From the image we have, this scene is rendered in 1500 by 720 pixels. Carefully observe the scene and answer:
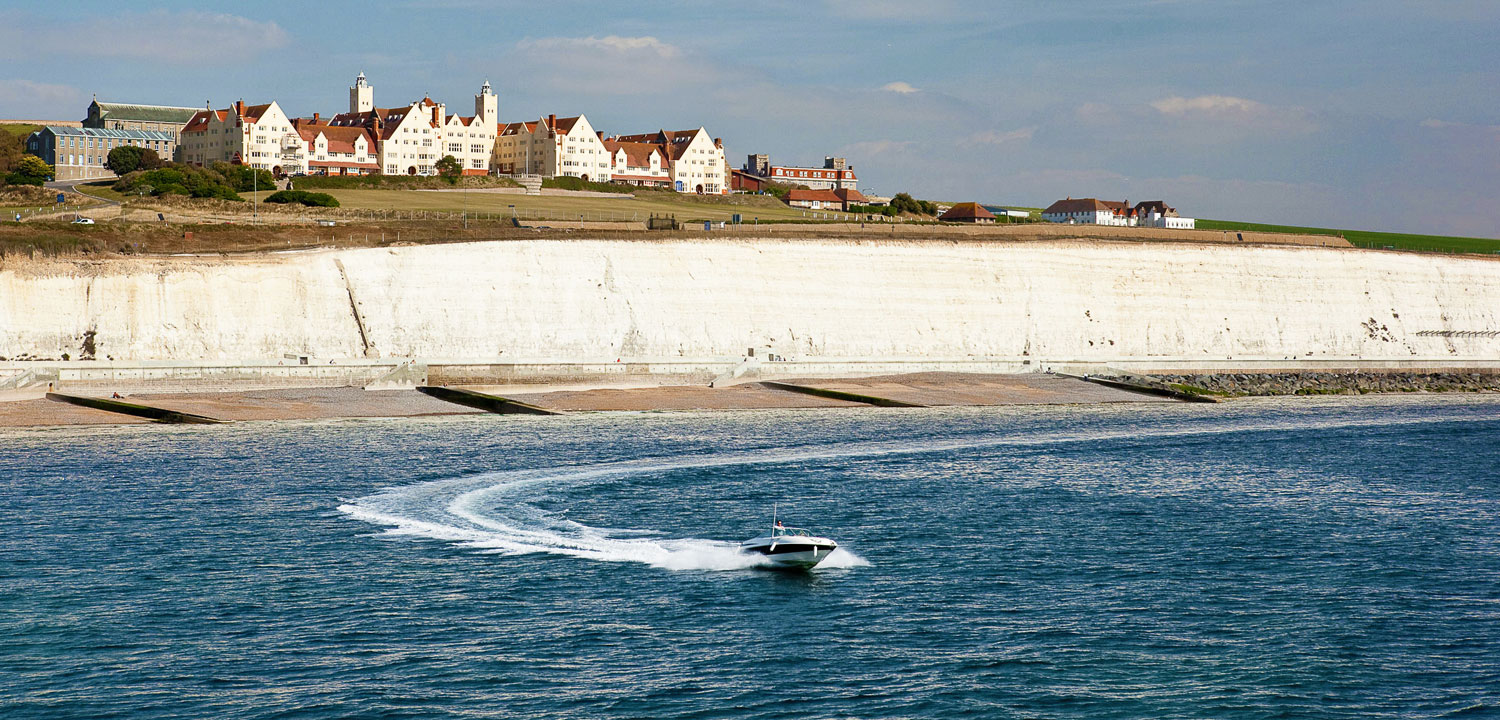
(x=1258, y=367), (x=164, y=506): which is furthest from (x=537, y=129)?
(x=164, y=506)

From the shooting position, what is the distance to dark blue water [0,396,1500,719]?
2497 cm

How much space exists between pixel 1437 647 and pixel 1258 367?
268 feet

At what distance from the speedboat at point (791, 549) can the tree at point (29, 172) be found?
427 feet

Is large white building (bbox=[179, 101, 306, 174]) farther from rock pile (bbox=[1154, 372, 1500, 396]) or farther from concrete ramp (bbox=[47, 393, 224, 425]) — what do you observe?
rock pile (bbox=[1154, 372, 1500, 396])

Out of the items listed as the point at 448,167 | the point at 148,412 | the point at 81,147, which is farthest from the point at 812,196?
the point at 148,412

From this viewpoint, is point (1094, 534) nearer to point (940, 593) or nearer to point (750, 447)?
point (940, 593)

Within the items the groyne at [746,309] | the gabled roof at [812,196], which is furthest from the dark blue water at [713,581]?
the gabled roof at [812,196]

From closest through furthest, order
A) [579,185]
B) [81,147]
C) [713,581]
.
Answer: [713,581]
[579,185]
[81,147]

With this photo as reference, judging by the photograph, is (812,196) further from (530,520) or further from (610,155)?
(530,520)

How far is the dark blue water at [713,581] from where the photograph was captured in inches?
983

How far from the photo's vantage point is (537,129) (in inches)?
6978

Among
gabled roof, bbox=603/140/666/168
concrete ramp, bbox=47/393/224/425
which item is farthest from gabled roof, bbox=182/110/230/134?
concrete ramp, bbox=47/393/224/425

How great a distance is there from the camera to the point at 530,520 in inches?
1604

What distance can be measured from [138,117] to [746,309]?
13273 cm
